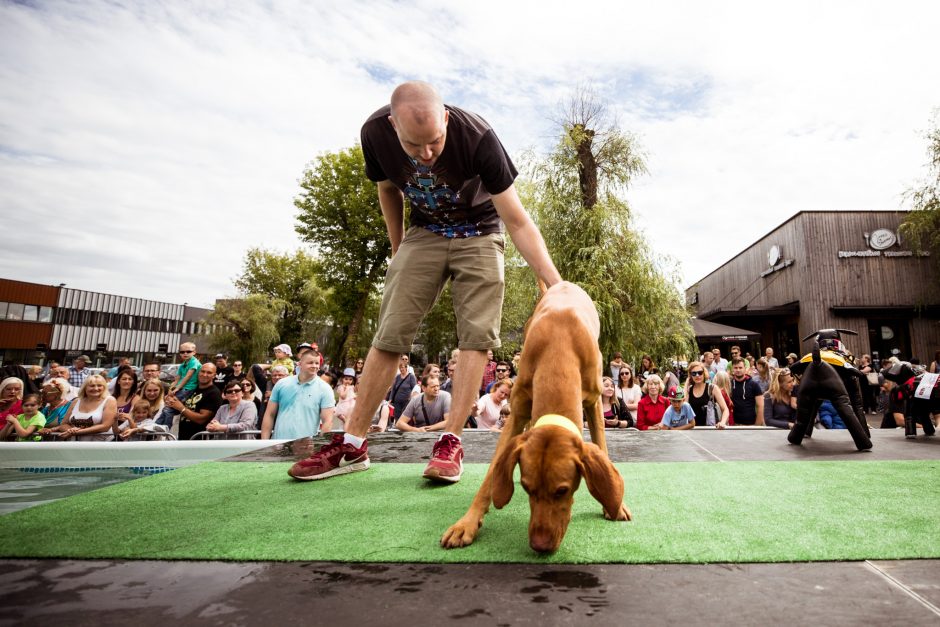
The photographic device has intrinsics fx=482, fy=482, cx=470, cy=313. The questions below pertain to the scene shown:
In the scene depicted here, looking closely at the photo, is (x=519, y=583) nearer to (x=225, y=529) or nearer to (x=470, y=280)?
(x=225, y=529)

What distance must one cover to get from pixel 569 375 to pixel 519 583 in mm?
931

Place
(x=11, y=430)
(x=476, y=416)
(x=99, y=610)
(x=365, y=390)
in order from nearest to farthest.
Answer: (x=99, y=610)
(x=365, y=390)
(x=11, y=430)
(x=476, y=416)

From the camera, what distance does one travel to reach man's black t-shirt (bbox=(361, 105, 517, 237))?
9.18 ft

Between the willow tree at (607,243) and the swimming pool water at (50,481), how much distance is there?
14940 millimetres

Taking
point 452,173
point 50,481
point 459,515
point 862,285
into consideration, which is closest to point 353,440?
point 459,515

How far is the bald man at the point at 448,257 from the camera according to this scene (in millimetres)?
2812

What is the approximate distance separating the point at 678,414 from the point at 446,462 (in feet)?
22.2

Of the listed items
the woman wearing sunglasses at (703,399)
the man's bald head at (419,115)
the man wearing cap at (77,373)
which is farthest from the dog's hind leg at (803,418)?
the man wearing cap at (77,373)

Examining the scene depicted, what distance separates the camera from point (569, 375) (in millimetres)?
2182

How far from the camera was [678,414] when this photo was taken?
8.36 meters

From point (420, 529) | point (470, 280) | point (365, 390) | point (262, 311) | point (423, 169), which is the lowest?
point (420, 529)

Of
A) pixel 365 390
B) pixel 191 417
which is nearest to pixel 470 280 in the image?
pixel 365 390

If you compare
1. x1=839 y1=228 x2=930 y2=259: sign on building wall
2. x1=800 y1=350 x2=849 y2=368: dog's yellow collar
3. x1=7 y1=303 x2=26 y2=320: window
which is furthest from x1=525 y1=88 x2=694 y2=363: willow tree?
x1=7 y1=303 x2=26 y2=320: window

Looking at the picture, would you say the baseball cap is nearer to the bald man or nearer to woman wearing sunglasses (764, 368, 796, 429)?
woman wearing sunglasses (764, 368, 796, 429)
